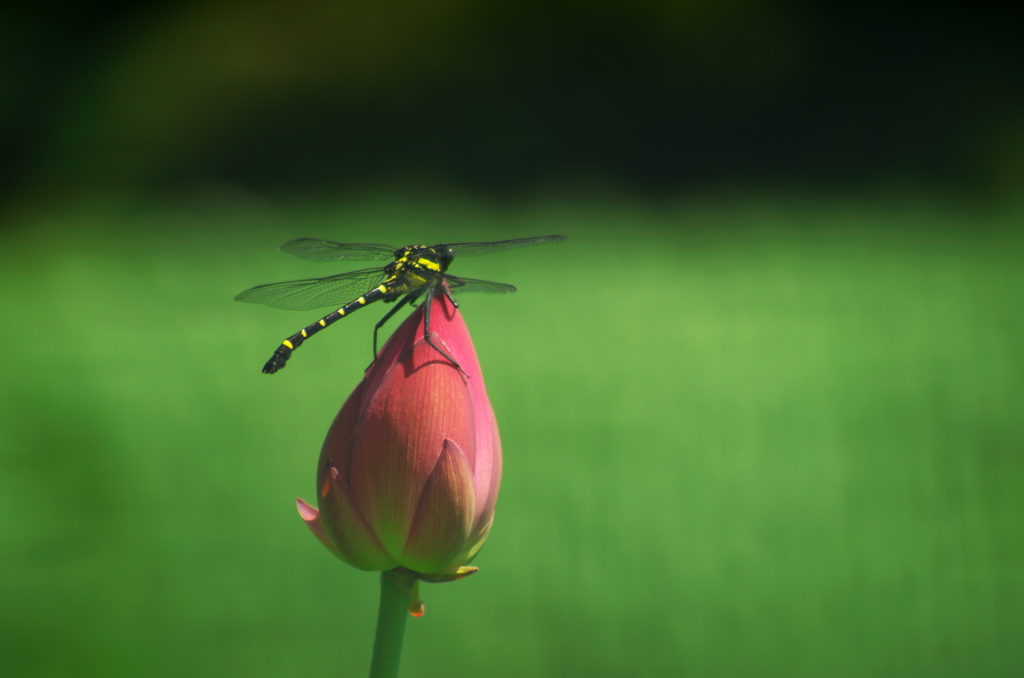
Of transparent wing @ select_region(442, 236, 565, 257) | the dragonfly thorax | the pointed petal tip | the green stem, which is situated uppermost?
transparent wing @ select_region(442, 236, 565, 257)

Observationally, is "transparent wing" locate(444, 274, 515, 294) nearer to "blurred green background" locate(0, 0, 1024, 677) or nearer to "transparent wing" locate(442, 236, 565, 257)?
"transparent wing" locate(442, 236, 565, 257)

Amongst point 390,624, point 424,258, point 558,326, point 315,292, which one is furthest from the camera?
point 558,326

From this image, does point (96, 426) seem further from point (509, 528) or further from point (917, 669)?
point (917, 669)

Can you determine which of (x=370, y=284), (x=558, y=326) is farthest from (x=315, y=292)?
(x=558, y=326)

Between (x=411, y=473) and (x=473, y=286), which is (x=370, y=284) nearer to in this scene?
(x=473, y=286)

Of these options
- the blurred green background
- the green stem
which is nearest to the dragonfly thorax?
the green stem

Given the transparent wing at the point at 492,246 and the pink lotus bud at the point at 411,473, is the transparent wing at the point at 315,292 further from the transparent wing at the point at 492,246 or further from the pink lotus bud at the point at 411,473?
the pink lotus bud at the point at 411,473

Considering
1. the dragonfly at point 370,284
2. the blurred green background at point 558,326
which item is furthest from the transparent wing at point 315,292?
the blurred green background at point 558,326
